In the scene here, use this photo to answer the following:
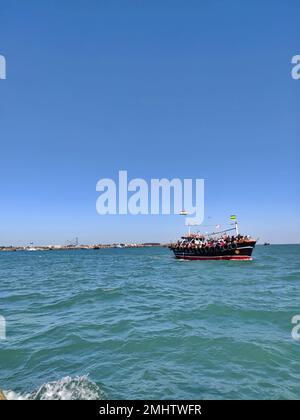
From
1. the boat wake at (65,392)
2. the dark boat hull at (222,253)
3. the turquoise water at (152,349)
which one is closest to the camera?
the boat wake at (65,392)

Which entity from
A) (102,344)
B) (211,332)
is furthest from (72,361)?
(211,332)

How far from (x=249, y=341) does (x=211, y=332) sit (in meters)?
1.66

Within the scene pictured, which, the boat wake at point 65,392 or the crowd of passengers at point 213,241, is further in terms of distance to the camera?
the crowd of passengers at point 213,241

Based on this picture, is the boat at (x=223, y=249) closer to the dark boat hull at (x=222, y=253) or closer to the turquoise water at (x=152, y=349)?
the dark boat hull at (x=222, y=253)

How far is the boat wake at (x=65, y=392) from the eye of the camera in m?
6.98

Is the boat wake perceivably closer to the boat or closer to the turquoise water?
the turquoise water

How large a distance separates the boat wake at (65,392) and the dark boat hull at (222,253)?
5117 cm

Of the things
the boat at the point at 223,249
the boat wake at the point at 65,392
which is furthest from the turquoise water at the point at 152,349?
the boat at the point at 223,249

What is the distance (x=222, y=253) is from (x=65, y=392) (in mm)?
53677

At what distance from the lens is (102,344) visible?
35.1 feet
